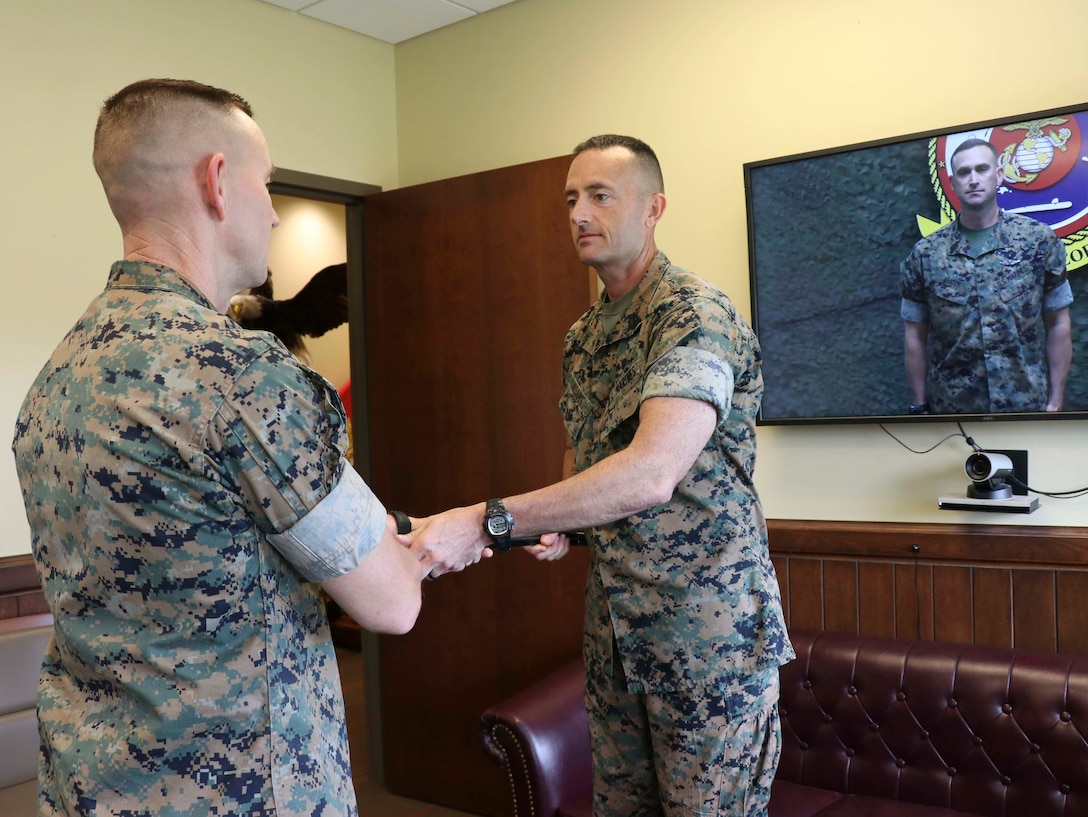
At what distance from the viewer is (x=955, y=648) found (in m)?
2.58

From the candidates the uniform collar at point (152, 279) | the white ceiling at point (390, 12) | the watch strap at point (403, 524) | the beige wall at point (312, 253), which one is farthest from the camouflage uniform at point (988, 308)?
the beige wall at point (312, 253)

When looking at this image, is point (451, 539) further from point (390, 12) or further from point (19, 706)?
point (390, 12)

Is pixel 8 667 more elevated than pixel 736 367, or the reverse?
pixel 736 367

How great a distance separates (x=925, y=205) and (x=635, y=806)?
1761 mm

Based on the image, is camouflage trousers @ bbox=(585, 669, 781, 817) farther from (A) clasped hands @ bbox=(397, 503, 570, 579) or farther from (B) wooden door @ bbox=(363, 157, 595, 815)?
(B) wooden door @ bbox=(363, 157, 595, 815)

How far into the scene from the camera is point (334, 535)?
106cm

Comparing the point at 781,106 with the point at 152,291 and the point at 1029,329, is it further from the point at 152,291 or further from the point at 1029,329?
the point at 152,291

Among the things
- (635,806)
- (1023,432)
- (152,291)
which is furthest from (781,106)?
(152,291)

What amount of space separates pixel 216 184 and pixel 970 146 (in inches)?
82.7

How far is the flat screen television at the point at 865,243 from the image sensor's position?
246cm

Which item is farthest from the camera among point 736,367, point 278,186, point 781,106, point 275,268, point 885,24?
point 275,268

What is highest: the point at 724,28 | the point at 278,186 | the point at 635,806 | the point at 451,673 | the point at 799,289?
the point at 724,28

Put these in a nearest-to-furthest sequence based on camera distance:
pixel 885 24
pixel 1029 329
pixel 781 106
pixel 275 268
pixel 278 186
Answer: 1. pixel 1029 329
2. pixel 885 24
3. pixel 781 106
4. pixel 278 186
5. pixel 275 268

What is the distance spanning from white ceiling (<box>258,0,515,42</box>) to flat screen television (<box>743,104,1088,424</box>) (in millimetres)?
1336
